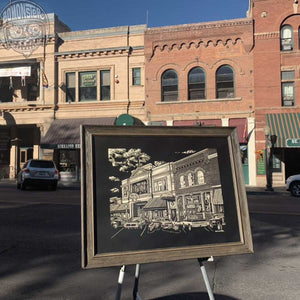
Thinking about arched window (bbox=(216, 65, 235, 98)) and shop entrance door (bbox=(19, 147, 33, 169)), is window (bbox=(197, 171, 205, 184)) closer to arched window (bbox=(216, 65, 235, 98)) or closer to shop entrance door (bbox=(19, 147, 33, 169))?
arched window (bbox=(216, 65, 235, 98))

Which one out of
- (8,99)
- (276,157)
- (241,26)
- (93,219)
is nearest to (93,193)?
(93,219)

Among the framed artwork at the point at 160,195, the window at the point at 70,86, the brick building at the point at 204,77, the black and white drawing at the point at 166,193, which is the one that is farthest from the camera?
the window at the point at 70,86

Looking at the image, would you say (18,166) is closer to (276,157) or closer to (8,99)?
(8,99)

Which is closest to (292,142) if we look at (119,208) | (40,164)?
(40,164)

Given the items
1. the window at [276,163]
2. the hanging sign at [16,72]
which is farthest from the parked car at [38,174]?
the window at [276,163]

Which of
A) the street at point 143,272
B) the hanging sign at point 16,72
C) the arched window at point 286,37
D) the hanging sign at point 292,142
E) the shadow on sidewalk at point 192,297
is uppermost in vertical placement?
the arched window at point 286,37

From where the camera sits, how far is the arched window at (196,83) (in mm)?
20672

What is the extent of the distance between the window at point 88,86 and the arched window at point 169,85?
491 cm

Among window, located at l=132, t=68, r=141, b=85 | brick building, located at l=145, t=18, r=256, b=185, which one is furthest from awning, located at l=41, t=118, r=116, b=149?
brick building, located at l=145, t=18, r=256, b=185

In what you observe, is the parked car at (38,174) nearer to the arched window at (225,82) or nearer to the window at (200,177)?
the arched window at (225,82)

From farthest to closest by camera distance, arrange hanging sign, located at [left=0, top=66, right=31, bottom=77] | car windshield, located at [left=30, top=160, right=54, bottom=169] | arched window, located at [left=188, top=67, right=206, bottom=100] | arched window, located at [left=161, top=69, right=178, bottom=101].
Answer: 1. hanging sign, located at [left=0, top=66, right=31, bottom=77]
2. arched window, located at [left=161, top=69, right=178, bottom=101]
3. arched window, located at [left=188, top=67, right=206, bottom=100]
4. car windshield, located at [left=30, top=160, right=54, bottom=169]

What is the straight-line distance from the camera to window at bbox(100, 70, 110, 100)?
872 inches

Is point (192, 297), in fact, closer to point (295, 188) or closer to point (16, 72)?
point (295, 188)

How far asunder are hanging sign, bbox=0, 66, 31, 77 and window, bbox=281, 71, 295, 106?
17272 millimetres
